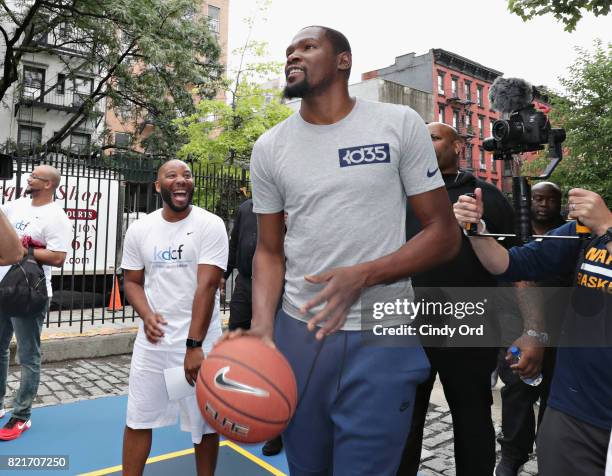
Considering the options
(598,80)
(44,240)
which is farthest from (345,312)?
(598,80)

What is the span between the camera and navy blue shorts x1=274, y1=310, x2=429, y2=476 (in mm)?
1796

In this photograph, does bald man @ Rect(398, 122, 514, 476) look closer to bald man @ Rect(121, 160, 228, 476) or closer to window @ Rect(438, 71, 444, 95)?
bald man @ Rect(121, 160, 228, 476)

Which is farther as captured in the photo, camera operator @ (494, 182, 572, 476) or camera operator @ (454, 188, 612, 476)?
camera operator @ (494, 182, 572, 476)

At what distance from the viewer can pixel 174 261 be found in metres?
3.35

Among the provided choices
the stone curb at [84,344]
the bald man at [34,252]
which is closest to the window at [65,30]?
the stone curb at [84,344]

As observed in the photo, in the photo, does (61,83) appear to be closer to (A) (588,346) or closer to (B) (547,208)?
(B) (547,208)

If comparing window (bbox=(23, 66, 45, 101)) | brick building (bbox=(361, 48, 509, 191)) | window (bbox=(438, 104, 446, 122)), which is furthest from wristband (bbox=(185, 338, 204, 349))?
window (bbox=(438, 104, 446, 122))

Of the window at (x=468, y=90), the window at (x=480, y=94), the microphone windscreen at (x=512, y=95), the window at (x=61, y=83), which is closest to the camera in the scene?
the microphone windscreen at (x=512, y=95)

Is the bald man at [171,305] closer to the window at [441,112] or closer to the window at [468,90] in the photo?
the window at [441,112]

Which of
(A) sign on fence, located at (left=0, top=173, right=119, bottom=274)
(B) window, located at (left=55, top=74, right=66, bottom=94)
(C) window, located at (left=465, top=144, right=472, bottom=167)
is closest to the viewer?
(A) sign on fence, located at (left=0, top=173, right=119, bottom=274)

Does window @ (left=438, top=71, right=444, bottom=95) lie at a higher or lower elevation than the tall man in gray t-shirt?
higher

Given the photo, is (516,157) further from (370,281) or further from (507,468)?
(507,468)

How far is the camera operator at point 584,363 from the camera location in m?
2.08

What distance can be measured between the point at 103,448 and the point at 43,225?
6.71 ft
